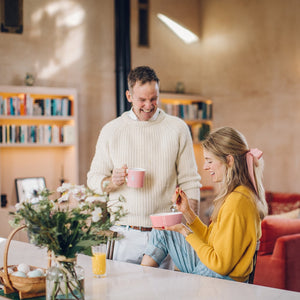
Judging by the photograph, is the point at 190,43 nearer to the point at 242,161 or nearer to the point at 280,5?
the point at 280,5

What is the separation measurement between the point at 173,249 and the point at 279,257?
6.10ft

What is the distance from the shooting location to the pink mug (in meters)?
2.54

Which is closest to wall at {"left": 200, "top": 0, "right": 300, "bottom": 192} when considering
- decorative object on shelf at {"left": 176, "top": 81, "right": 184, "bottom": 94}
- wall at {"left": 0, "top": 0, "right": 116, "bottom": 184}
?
Answer: decorative object on shelf at {"left": 176, "top": 81, "right": 184, "bottom": 94}

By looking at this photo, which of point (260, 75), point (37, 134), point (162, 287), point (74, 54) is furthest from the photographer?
point (260, 75)

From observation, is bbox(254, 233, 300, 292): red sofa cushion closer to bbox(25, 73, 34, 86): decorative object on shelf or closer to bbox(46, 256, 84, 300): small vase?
bbox(46, 256, 84, 300): small vase

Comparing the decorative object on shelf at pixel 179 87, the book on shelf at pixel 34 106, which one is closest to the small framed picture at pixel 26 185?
the book on shelf at pixel 34 106

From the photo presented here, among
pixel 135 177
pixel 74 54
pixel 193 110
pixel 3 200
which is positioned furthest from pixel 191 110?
pixel 135 177

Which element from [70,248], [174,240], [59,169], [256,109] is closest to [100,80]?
[59,169]

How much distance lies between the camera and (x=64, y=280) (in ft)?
5.32

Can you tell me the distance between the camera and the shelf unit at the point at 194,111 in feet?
22.8

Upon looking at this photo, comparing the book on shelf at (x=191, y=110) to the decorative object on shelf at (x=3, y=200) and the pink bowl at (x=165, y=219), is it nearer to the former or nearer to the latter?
the decorative object on shelf at (x=3, y=200)

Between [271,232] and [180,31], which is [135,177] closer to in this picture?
[271,232]

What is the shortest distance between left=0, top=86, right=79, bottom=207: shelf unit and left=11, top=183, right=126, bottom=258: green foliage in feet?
13.2

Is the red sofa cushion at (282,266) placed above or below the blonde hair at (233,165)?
below
